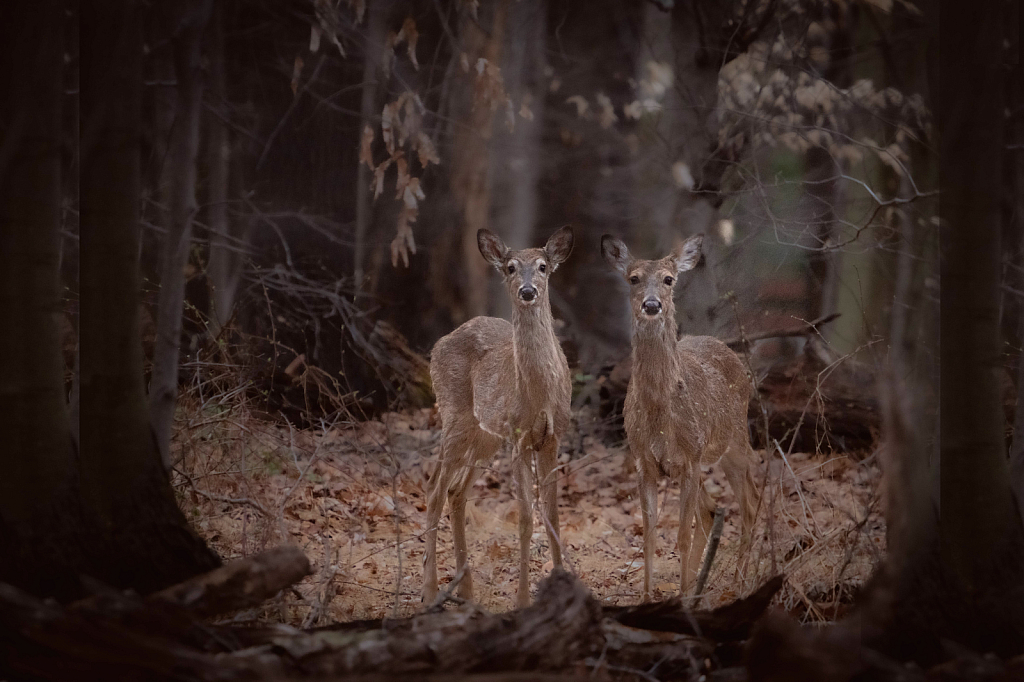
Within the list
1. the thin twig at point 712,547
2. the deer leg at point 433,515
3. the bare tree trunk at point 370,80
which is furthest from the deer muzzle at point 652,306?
the bare tree trunk at point 370,80

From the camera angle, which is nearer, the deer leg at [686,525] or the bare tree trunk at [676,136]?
the deer leg at [686,525]

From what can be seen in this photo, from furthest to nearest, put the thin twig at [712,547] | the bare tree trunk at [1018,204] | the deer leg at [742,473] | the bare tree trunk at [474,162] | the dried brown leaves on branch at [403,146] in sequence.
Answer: the bare tree trunk at [474,162], the dried brown leaves on branch at [403,146], the deer leg at [742,473], the thin twig at [712,547], the bare tree trunk at [1018,204]

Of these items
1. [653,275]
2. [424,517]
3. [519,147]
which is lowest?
[424,517]

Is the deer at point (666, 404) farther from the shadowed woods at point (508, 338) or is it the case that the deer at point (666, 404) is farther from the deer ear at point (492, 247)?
the deer ear at point (492, 247)

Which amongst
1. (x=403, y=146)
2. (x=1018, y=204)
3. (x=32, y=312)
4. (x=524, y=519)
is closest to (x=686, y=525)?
(x=524, y=519)

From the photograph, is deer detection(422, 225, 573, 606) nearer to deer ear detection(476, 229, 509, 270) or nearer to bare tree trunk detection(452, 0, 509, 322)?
deer ear detection(476, 229, 509, 270)

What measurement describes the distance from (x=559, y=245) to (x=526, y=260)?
0.75ft

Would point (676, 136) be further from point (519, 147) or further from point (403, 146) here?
point (403, 146)

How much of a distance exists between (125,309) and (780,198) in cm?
374

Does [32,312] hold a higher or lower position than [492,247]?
lower

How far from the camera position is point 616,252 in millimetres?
4684

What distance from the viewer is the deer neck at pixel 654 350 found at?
457 cm

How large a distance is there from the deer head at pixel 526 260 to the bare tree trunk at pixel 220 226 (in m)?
1.72

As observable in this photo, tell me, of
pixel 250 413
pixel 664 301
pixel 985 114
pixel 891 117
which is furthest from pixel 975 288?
pixel 250 413
